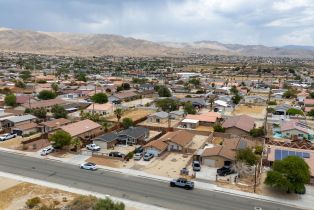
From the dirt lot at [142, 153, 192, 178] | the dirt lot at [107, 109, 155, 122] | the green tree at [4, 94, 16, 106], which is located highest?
the green tree at [4, 94, 16, 106]

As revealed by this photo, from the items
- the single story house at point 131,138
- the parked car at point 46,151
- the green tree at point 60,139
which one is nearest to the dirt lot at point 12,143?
the parked car at point 46,151

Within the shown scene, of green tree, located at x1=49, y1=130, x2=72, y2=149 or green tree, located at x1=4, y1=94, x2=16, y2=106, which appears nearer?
green tree, located at x1=49, y1=130, x2=72, y2=149

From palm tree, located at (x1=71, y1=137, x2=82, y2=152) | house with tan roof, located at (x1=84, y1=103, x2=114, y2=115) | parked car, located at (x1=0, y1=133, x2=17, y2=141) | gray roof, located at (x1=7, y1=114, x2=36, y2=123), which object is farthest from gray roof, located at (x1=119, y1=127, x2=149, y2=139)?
house with tan roof, located at (x1=84, y1=103, x2=114, y2=115)

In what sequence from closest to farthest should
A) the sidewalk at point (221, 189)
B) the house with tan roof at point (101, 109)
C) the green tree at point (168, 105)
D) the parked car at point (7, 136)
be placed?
1. the sidewalk at point (221, 189)
2. the parked car at point (7, 136)
3. the house with tan roof at point (101, 109)
4. the green tree at point (168, 105)

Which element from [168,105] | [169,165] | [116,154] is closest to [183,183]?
[169,165]

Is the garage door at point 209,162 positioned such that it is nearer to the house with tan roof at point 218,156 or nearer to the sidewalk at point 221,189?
the house with tan roof at point 218,156

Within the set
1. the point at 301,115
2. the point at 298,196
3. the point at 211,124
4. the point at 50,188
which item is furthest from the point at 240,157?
the point at 301,115

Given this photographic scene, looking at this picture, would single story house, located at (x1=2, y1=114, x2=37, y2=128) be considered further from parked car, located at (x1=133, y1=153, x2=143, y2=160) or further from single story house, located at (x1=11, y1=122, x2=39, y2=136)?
parked car, located at (x1=133, y1=153, x2=143, y2=160)

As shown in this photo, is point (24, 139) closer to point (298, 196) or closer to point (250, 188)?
point (250, 188)
